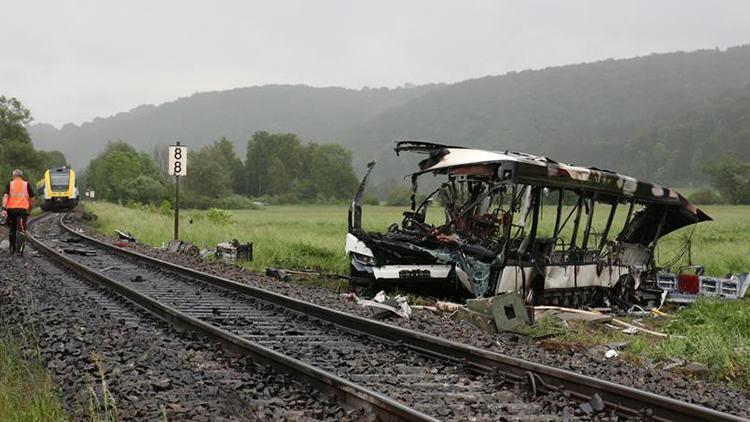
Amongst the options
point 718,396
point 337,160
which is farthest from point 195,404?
point 337,160

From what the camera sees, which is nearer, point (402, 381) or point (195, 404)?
point (195, 404)

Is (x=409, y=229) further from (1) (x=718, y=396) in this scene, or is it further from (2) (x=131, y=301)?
(1) (x=718, y=396)

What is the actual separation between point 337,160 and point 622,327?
380 ft

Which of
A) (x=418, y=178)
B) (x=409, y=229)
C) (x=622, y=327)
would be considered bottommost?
(x=622, y=327)

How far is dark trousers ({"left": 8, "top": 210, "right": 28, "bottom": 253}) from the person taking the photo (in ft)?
52.8

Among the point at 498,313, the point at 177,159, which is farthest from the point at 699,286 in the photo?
the point at 177,159

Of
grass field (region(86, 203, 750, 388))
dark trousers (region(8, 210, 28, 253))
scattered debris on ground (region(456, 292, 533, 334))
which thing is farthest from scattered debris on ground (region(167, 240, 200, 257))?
scattered debris on ground (region(456, 292, 533, 334))

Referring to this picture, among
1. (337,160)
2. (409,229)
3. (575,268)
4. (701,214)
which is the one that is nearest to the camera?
(575,268)

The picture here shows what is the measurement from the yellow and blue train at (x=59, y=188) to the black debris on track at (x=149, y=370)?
44295mm

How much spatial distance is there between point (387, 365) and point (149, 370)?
6.81ft

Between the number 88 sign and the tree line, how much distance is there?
67.3 m

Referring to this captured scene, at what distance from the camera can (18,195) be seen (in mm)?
16125

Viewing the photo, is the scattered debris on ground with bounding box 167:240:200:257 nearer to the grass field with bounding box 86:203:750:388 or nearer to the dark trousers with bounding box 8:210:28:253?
the grass field with bounding box 86:203:750:388

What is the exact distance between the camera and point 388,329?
750 centimetres
